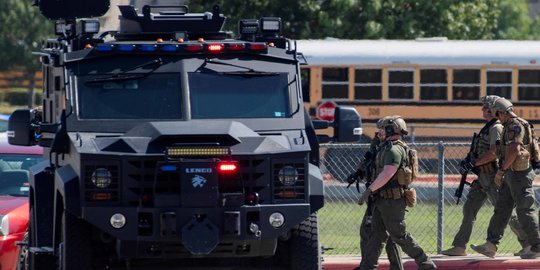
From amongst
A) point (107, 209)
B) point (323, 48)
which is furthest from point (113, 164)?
point (323, 48)

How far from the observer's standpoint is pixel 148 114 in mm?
10195

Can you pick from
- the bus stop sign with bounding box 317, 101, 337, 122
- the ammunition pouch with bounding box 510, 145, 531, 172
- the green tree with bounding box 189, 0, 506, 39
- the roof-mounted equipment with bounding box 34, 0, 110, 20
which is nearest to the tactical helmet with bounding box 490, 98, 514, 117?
the ammunition pouch with bounding box 510, 145, 531, 172

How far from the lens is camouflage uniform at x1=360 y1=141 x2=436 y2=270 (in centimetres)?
1159

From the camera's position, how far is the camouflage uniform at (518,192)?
43.2 feet

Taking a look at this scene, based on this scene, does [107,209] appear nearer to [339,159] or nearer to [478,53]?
[339,159]

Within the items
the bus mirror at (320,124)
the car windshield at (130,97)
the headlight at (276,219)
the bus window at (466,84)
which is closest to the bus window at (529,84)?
the bus window at (466,84)

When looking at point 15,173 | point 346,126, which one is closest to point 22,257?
point 15,173

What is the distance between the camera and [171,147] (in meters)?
9.34

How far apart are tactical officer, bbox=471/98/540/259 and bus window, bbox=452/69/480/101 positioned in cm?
1226

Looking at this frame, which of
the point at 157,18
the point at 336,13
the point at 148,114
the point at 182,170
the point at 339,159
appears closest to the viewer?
the point at 182,170

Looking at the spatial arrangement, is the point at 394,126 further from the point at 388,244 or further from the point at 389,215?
the point at 388,244

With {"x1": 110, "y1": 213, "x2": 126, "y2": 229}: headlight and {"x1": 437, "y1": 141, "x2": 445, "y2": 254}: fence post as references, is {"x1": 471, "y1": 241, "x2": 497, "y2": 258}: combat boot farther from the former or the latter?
{"x1": 110, "y1": 213, "x2": 126, "y2": 229}: headlight

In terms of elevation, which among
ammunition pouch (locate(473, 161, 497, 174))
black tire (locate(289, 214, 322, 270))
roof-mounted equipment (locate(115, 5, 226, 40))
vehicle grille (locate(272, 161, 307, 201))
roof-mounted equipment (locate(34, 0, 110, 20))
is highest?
roof-mounted equipment (locate(34, 0, 110, 20))

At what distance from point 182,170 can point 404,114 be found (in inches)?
664
